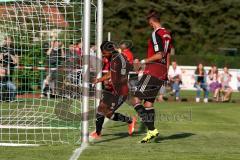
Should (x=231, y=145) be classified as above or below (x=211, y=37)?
below

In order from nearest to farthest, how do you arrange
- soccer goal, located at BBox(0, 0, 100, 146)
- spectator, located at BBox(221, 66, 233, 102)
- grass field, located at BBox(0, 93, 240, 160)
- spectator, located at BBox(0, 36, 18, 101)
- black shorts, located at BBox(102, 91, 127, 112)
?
grass field, located at BBox(0, 93, 240, 160)
soccer goal, located at BBox(0, 0, 100, 146)
black shorts, located at BBox(102, 91, 127, 112)
spectator, located at BBox(0, 36, 18, 101)
spectator, located at BBox(221, 66, 233, 102)

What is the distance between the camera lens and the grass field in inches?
404

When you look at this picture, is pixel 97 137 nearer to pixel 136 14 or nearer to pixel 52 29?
pixel 52 29

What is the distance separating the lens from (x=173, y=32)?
57.5 meters

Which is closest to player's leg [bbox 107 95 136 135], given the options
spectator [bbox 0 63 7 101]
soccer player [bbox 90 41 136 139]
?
soccer player [bbox 90 41 136 139]

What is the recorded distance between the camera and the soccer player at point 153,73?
12016mm

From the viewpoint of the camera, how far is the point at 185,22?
5741cm

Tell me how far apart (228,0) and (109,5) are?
10.4 meters

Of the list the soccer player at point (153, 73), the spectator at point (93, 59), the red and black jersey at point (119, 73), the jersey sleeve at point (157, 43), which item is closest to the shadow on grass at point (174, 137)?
the soccer player at point (153, 73)

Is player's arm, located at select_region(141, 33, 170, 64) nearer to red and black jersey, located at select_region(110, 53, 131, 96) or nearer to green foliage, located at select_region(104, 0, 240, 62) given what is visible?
red and black jersey, located at select_region(110, 53, 131, 96)

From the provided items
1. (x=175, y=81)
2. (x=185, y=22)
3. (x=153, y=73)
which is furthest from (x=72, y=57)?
(x=185, y=22)

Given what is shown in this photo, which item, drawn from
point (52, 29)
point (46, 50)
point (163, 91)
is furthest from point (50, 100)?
point (163, 91)

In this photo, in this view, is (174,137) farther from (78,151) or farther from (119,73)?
(78,151)

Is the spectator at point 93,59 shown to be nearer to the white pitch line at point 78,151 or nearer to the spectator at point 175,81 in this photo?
the white pitch line at point 78,151
